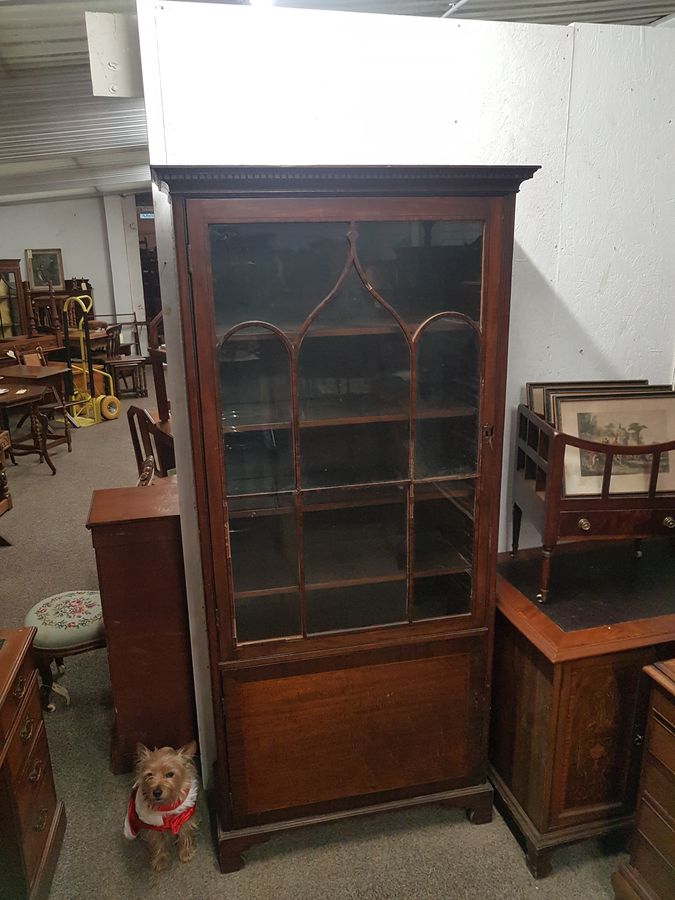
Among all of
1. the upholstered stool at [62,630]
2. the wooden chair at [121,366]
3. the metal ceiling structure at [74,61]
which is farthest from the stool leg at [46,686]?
the wooden chair at [121,366]

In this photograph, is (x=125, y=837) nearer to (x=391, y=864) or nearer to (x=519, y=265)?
(x=391, y=864)

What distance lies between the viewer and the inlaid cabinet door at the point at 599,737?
5.34ft

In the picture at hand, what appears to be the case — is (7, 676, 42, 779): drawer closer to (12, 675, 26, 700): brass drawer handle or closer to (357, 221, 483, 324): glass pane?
(12, 675, 26, 700): brass drawer handle

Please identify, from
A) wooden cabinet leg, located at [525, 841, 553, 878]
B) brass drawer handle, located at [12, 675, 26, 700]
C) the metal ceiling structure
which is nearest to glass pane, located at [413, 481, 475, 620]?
wooden cabinet leg, located at [525, 841, 553, 878]

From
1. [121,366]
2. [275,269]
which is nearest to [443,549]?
[275,269]

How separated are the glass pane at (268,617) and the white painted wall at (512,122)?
0.83 metres

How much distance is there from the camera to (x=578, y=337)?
200cm

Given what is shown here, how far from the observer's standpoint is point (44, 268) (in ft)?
30.7

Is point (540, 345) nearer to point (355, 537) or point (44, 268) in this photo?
point (355, 537)

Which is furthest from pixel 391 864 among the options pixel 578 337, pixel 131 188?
pixel 131 188

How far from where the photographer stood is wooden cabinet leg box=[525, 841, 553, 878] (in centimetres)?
171

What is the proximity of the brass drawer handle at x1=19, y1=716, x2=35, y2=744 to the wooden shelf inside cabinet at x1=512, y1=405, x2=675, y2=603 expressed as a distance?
1.38 metres

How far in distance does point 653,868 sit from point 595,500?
0.87 m

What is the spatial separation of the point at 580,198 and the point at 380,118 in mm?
647
